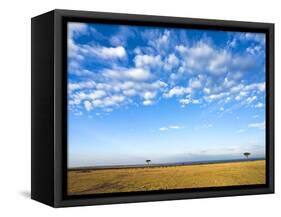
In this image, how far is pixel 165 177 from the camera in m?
9.24

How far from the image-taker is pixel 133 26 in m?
8.95

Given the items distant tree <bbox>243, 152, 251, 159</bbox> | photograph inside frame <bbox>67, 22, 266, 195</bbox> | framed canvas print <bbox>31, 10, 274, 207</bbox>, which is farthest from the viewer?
distant tree <bbox>243, 152, 251, 159</bbox>

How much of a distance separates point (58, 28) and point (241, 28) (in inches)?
101

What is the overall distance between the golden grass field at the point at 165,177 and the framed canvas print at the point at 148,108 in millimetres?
13

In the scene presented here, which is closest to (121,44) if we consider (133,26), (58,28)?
(133,26)

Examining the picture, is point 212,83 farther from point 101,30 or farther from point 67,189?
point 67,189

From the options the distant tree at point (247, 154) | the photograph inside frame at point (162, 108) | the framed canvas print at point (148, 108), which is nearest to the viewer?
the framed canvas print at point (148, 108)

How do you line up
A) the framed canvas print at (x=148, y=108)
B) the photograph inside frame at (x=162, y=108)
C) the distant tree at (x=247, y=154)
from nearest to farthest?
1. the framed canvas print at (x=148, y=108)
2. the photograph inside frame at (x=162, y=108)
3. the distant tree at (x=247, y=154)

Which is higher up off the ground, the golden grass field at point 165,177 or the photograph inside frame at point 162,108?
the photograph inside frame at point 162,108

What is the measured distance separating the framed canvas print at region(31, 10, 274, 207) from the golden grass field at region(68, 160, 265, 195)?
13 mm

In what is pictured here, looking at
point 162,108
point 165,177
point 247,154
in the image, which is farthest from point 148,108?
point 247,154

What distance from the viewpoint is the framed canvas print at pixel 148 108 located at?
8609mm

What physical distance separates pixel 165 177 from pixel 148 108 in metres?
0.92

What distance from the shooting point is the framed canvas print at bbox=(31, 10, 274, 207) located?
861cm
